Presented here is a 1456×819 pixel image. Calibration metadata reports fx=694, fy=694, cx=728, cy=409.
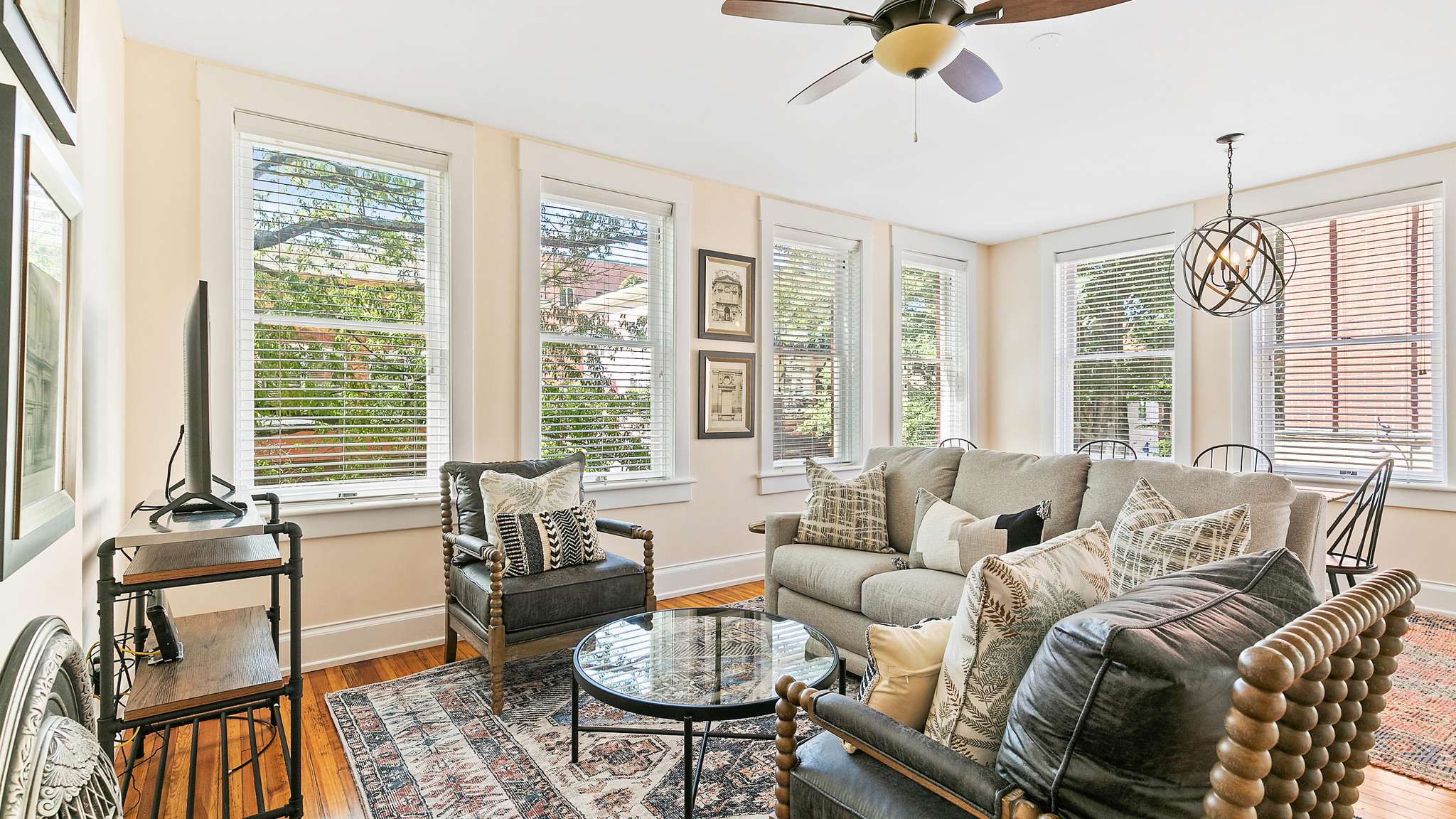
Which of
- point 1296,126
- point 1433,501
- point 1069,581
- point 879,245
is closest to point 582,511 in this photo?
point 1069,581

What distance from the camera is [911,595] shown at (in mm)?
2678

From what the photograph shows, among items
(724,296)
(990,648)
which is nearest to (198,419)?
(990,648)

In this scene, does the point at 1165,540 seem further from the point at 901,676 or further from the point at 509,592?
the point at 509,592

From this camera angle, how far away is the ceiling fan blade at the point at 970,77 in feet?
7.77

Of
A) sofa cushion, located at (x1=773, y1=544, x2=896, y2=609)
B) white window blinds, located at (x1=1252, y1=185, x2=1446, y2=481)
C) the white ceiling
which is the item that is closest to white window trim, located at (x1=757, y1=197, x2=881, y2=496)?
the white ceiling

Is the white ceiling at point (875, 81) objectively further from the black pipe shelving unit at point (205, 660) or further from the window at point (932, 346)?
the black pipe shelving unit at point (205, 660)

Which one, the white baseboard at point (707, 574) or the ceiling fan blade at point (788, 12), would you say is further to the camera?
the white baseboard at point (707, 574)

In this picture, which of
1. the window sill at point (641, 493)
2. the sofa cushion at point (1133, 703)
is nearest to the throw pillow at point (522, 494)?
the window sill at point (641, 493)

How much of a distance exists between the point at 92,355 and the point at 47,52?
43.5 inches

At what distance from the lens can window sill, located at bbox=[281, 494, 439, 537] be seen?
316cm

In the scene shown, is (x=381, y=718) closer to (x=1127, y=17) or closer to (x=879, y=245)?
(x=1127, y=17)

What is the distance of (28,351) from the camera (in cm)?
122

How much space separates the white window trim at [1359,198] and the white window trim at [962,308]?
1903 millimetres

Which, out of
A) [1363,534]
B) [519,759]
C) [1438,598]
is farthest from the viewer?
[1438,598]
